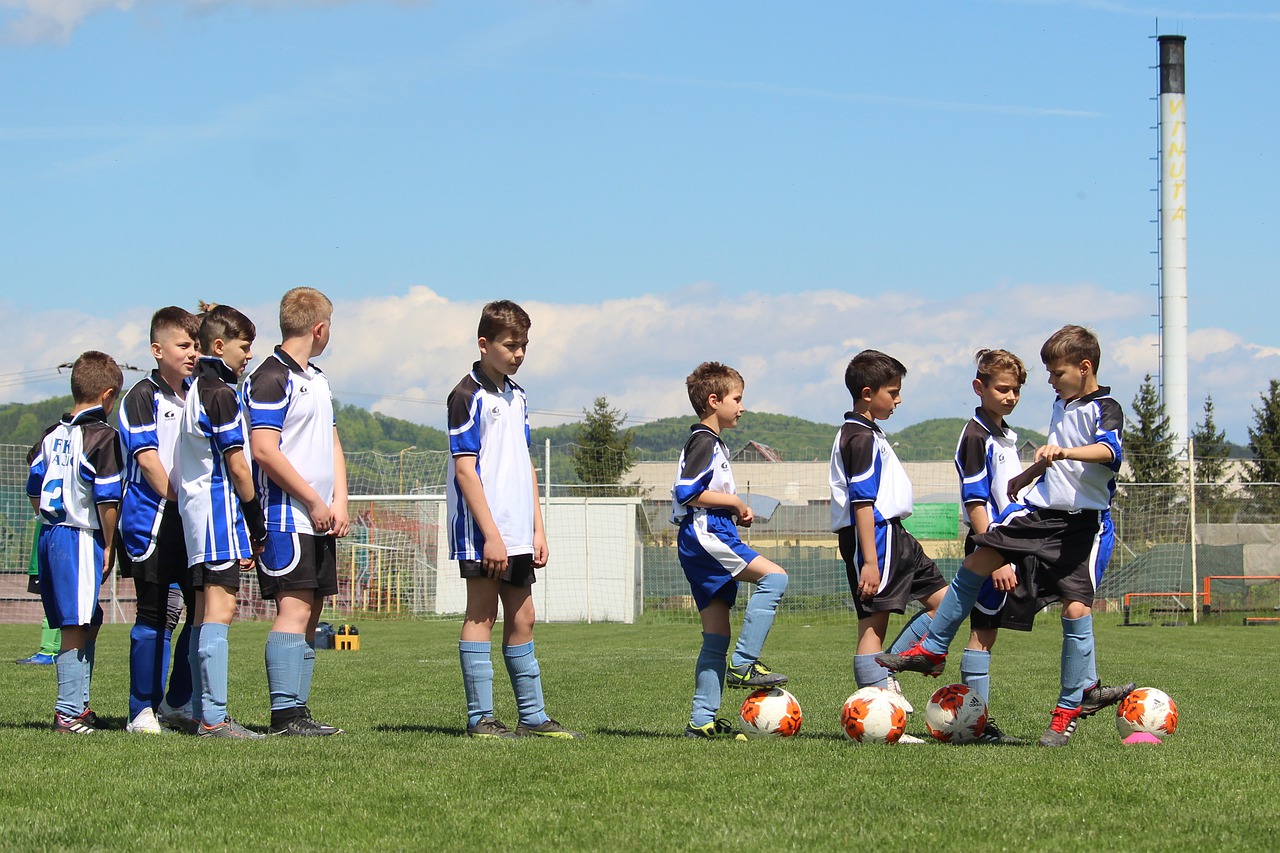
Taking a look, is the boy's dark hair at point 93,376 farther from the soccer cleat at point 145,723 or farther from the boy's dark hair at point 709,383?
the boy's dark hair at point 709,383

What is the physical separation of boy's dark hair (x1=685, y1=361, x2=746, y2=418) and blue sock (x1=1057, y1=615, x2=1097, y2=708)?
6.44ft

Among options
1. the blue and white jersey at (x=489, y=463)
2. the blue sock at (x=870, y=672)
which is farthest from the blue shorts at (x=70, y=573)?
the blue sock at (x=870, y=672)

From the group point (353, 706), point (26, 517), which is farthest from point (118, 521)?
point (26, 517)

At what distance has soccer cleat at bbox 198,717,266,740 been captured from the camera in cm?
595

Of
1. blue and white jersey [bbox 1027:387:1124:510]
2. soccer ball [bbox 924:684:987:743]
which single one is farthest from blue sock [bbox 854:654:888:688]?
blue and white jersey [bbox 1027:387:1124:510]

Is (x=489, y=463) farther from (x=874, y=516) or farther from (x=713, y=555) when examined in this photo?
(x=874, y=516)

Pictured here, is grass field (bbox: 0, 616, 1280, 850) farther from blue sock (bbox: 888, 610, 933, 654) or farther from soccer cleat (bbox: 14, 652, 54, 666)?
soccer cleat (bbox: 14, 652, 54, 666)

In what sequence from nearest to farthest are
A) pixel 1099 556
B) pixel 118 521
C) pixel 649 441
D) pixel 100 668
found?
pixel 1099 556 → pixel 118 521 → pixel 100 668 → pixel 649 441

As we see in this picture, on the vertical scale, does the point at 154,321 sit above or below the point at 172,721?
above

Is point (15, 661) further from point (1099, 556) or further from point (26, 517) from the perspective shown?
point (26, 517)

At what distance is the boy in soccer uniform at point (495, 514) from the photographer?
6031 mm

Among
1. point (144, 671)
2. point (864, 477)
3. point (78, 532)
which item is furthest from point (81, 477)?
point (864, 477)

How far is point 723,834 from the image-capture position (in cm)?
374

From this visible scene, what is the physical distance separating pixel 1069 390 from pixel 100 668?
8.57 metres
